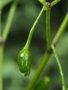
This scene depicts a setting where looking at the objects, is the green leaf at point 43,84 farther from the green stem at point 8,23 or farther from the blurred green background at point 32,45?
the blurred green background at point 32,45

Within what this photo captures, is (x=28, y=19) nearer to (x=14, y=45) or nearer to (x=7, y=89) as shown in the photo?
(x=14, y=45)

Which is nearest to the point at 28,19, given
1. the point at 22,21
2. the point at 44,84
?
the point at 22,21

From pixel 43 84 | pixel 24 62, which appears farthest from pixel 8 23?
pixel 24 62

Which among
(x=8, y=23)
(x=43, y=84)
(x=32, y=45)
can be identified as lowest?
(x=32, y=45)

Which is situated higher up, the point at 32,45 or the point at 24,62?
the point at 24,62

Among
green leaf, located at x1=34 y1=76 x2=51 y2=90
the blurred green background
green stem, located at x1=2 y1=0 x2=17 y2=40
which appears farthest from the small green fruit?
the blurred green background

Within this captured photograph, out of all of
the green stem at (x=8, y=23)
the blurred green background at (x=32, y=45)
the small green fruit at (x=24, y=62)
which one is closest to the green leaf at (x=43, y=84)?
the small green fruit at (x=24, y=62)

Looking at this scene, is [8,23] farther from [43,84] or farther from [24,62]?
[24,62]
